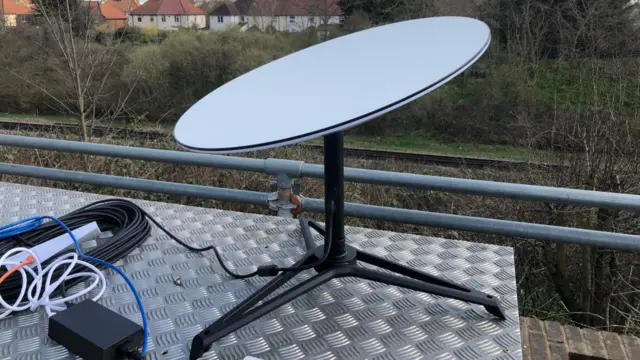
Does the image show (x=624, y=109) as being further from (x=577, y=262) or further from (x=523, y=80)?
(x=523, y=80)

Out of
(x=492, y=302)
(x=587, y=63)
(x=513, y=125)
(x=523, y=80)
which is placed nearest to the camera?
(x=492, y=302)

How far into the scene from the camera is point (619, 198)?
157cm

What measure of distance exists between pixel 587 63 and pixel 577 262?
850cm

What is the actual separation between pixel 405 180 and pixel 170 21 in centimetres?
2089

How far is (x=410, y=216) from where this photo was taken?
1803 millimetres

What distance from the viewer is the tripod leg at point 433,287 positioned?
1248mm

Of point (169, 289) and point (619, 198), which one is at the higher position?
point (619, 198)

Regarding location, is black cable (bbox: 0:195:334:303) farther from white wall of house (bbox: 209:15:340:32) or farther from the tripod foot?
white wall of house (bbox: 209:15:340:32)

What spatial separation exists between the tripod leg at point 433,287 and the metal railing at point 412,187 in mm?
454

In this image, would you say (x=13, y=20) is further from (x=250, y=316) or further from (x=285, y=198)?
(x=250, y=316)

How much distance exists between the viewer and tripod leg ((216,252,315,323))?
1.18m

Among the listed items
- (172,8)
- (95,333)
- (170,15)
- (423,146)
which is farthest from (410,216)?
(172,8)

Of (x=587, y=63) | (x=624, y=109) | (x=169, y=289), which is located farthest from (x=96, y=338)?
(x=587, y=63)

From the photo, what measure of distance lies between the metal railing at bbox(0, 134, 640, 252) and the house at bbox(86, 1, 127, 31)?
30.0ft
